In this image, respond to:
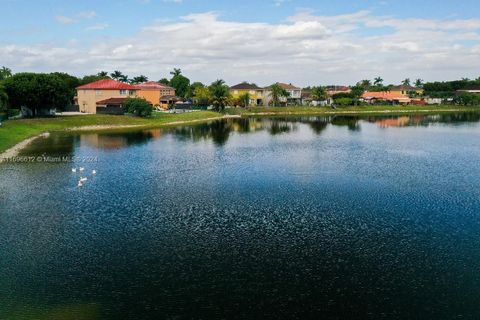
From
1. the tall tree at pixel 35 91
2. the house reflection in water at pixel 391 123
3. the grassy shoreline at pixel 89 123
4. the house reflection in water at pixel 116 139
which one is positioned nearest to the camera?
the house reflection in water at pixel 116 139

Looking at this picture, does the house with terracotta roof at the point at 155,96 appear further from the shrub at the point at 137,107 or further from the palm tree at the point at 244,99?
the palm tree at the point at 244,99

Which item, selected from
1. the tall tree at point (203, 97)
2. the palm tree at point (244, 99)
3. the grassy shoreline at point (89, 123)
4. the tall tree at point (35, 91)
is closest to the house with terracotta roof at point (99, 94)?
the grassy shoreline at point (89, 123)

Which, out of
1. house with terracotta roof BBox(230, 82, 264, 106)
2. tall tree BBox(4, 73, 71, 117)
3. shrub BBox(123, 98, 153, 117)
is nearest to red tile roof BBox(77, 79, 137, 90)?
shrub BBox(123, 98, 153, 117)

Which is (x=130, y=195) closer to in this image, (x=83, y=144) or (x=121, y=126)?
(x=83, y=144)

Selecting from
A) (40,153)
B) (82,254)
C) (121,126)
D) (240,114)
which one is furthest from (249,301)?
(240,114)

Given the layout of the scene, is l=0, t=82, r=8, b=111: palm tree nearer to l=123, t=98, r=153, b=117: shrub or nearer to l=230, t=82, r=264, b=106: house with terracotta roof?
l=123, t=98, r=153, b=117: shrub
